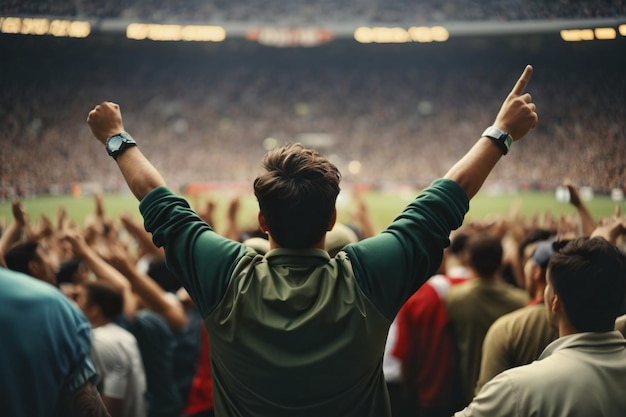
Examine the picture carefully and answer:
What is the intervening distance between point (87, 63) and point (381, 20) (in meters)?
11.3

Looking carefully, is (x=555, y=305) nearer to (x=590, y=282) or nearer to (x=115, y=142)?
(x=590, y=282)

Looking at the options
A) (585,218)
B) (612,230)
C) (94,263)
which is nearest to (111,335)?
(94,263)

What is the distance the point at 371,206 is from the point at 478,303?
18307 mm

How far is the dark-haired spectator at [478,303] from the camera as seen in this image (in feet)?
12.4

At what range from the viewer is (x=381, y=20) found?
20.9 meters

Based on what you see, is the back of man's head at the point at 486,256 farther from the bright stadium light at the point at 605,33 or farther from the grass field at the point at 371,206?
the bright stadium light at the point at 605,33

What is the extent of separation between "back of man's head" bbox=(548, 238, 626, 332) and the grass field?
1.63m

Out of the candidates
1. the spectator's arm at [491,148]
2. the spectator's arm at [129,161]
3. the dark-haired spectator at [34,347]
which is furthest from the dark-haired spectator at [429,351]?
the dark-haired spectator at [34,347]

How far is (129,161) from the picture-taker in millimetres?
1997

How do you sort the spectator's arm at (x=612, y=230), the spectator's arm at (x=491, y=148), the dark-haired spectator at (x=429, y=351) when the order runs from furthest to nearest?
the dark-haired spectator at (x=429, y=351) < the spectator's arm at (x=612, y=230) < the spectator's arm at (x=491, y=148)

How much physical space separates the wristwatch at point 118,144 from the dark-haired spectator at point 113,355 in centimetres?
151

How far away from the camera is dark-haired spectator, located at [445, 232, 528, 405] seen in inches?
149

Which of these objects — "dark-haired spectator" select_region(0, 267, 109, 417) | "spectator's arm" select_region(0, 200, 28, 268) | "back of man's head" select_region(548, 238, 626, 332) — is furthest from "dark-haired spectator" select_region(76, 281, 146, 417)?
"back of man's head" select_region(548, 238, 626, 332)

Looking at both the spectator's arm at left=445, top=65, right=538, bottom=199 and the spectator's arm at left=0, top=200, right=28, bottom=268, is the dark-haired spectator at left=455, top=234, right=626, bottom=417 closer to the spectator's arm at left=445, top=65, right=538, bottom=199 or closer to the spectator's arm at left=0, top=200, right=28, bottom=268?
the spectator's arm at left=445, top=65, right=538, bottom=199
